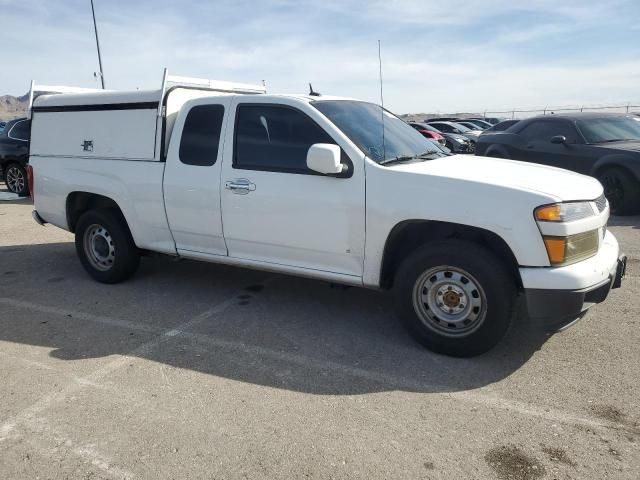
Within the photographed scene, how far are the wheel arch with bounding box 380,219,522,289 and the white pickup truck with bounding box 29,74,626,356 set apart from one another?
0.5 inches

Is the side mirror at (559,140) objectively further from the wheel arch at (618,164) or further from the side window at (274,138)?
the side window at (274,138)

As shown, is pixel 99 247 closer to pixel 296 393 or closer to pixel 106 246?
pixel 106 246

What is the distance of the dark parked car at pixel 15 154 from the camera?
11773 millimetres

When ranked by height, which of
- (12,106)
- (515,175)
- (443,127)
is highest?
(12,106)

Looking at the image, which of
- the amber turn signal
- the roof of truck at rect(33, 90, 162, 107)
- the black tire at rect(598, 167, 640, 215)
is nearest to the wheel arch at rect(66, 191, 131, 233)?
the roof of truck at rect(33, 90, 162, 107)

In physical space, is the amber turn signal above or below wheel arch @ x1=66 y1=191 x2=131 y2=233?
above

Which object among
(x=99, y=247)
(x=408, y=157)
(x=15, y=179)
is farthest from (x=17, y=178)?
(x=408, y=157)

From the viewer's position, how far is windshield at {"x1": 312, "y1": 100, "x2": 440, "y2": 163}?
4.16m

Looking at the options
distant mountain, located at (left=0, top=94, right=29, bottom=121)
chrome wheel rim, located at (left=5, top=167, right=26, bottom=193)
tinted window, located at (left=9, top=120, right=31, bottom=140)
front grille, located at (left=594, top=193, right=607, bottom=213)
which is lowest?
chrome wheel rim, located at (left=5, top=167, right=26, bottom=193)

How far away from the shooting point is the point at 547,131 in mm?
9867

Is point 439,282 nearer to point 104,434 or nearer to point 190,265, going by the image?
point 104,434

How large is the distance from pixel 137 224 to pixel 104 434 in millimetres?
2606

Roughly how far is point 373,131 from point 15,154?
405 inches

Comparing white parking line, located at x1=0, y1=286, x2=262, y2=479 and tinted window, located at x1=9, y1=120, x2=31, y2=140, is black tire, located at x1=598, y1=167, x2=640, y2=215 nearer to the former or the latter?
white parking line, located at x1=0, y1=286, x2=262, y2=479
